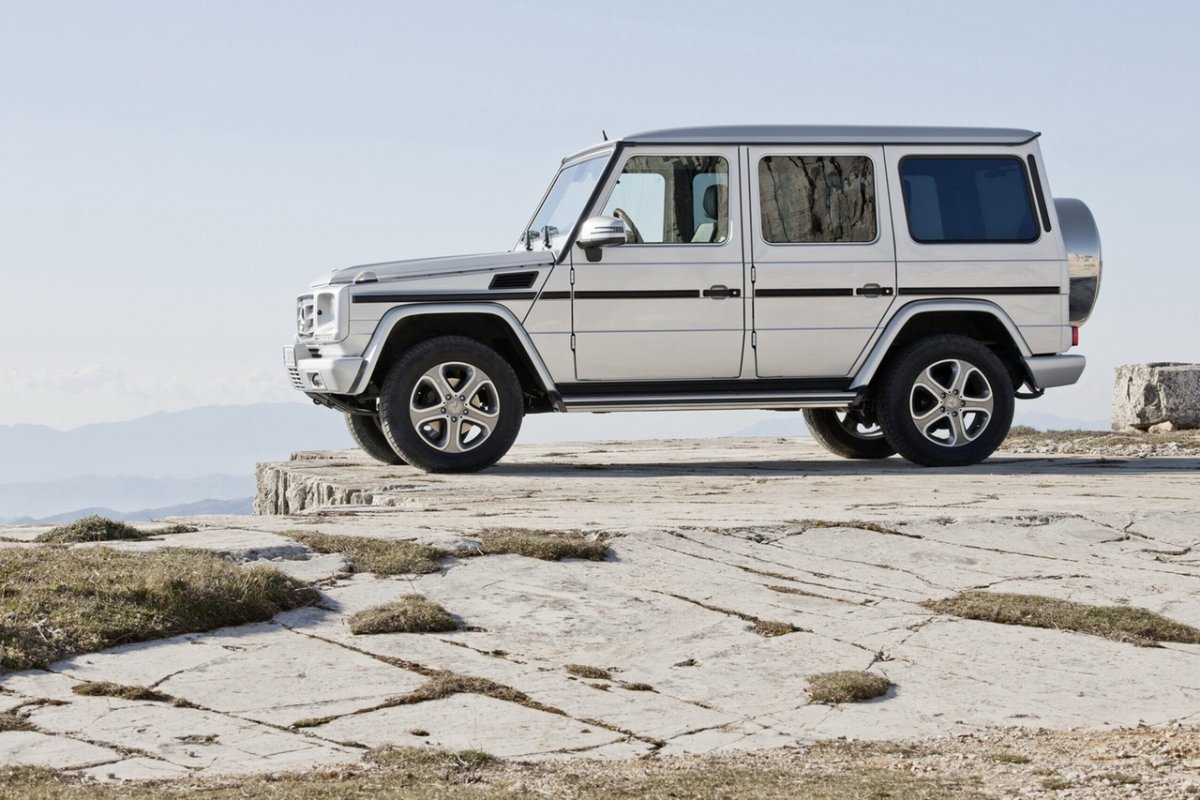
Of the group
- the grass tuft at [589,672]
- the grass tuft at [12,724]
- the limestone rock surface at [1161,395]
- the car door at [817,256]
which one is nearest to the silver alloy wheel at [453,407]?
the car door at [817,256]

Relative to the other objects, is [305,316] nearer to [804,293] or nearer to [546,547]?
[804,293]

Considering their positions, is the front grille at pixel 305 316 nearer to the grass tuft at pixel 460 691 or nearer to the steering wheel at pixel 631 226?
the steering wheel at pixel 631 226

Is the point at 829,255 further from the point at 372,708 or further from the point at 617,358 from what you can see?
the point at 372,708

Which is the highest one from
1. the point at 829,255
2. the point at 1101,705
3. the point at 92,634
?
the point at 829,255

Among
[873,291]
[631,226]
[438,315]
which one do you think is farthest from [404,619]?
[873,291]

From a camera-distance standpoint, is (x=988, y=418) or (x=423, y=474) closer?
(x=423, y=474)

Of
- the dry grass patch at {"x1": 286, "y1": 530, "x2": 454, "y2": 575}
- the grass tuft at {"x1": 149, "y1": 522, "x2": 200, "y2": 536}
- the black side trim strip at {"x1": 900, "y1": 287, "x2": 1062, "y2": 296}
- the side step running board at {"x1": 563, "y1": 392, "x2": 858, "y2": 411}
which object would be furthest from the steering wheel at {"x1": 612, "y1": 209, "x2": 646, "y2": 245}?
the dry grass patch at {"x1": 286, "y1": 530, "x2": 454, "y2": 575}

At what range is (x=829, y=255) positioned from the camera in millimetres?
10305

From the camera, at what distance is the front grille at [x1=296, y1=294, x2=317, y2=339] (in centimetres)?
1015

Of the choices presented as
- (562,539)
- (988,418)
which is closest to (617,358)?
(988,418)

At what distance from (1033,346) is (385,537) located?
19.4 ft

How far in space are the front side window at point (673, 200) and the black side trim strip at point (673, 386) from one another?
0.96 m

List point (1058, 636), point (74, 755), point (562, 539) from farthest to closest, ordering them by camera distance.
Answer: point (562, 539)
point (1058, 636)
point (74, 755)

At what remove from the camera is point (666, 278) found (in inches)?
393
